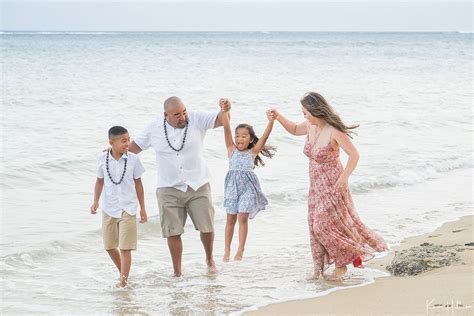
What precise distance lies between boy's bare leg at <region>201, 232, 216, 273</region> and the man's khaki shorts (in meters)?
0.16

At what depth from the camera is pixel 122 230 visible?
7.01 meters

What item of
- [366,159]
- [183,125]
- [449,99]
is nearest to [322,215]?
[183,125]

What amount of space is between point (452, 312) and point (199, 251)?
3.67 metres

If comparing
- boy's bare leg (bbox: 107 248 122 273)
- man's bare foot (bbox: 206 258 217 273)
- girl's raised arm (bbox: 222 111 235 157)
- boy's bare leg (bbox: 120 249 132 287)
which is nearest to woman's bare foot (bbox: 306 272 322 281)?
man's bare foot (bbox: 206 258 217 273)

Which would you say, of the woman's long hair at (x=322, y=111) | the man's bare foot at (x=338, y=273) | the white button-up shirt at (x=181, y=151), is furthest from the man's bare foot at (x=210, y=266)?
the woman's long hair at (x=322, y=111)

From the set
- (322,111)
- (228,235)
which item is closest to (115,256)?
(228,235)

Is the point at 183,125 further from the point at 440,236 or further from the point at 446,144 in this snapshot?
the point at 446,144

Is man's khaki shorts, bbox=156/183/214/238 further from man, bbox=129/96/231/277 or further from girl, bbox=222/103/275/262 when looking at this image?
girl, bbox=222/103/275/262

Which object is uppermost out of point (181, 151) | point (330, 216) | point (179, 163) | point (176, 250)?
point (181, 151)

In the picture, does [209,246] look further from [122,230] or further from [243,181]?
[122,230]

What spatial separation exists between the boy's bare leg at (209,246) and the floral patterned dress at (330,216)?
100cm

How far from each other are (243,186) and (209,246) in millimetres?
721

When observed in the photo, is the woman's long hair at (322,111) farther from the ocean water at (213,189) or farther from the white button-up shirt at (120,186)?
the white button-up shirt at (120,186)

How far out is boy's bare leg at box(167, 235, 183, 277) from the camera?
A: 7371 mm
